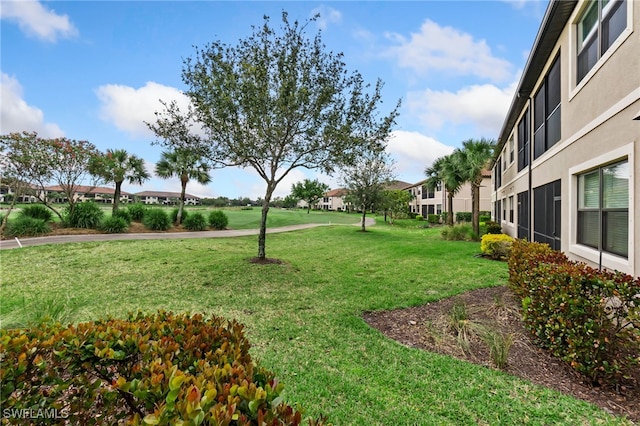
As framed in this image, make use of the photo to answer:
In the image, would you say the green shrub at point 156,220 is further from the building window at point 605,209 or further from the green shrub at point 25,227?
the building window at point 605,209

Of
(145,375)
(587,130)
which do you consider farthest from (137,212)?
(587,130)

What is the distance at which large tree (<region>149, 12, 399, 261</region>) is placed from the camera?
8.46 m

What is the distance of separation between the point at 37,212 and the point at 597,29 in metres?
24.2

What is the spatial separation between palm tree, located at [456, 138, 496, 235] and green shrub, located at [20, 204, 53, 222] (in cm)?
2471

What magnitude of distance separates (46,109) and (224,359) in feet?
29.6

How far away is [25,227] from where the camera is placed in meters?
14.8

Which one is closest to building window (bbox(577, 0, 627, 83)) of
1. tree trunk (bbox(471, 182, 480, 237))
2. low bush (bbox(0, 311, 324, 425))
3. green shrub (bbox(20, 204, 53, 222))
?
low bush (bbox(0, 311, 324, 425))

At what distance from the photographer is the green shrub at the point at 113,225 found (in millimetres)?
17297

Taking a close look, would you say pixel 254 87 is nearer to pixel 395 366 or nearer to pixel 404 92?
pixel 404 92

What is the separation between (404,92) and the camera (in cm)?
958

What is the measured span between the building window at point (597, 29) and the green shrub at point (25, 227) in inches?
874

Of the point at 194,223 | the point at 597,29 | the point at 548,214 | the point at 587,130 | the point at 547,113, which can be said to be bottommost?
the point at 194,223

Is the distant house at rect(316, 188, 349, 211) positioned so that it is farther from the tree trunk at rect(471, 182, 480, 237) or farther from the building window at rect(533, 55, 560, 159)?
the building window at rect(533, 55, 560, 159)

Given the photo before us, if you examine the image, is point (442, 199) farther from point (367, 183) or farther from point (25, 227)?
point (25, 227)
